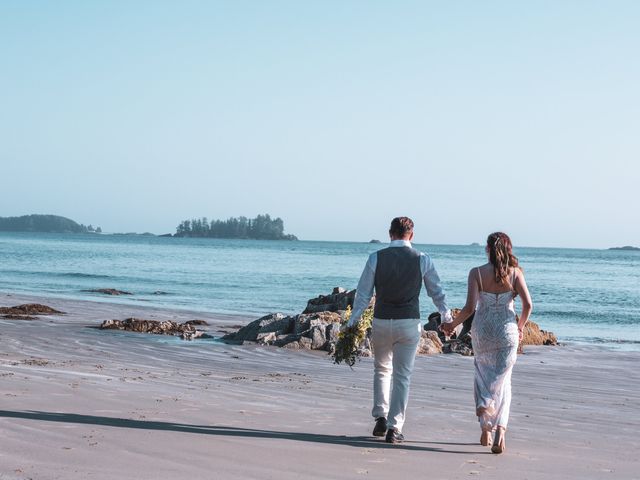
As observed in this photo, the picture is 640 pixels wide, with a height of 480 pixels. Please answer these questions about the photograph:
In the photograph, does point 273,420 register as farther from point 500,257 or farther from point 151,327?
point 151,327

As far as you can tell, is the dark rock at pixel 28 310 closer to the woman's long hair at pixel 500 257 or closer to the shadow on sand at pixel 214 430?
the shadow on sand at pixel 214 430

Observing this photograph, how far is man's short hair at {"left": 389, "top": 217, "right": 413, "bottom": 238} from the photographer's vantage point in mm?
8078

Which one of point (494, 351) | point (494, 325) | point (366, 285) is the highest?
point (366, 285)

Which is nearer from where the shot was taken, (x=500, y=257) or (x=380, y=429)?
(x=500, y=257)

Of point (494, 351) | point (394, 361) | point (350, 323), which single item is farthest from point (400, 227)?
point (494, 351)

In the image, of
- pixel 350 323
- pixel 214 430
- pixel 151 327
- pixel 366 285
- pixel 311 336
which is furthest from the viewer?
pixel 151 327

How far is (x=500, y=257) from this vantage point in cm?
771

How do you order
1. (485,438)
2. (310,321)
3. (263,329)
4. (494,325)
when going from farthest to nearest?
(263,329) < (310,321) < (494,325) < (485,438)

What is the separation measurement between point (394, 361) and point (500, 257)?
1.31 meters

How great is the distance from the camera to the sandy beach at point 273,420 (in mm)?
6684

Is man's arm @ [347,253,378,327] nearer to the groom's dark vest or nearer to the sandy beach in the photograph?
the groom's dark vest

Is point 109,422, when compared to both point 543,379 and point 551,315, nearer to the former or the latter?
point 543,379

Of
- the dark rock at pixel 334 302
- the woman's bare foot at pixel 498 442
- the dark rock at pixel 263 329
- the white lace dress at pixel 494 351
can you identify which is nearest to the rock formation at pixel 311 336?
the dark rock at pixel 263 329

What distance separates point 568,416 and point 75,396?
515cm
